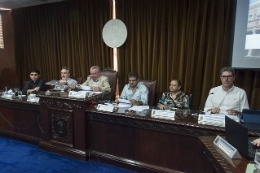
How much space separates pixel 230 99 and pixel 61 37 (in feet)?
11.0

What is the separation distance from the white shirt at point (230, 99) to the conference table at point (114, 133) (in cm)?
42

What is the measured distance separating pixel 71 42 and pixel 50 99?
6.35 ft

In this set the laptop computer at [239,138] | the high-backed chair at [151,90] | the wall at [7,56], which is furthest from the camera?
the wall at [7,56]

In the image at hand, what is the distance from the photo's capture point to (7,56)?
425cm

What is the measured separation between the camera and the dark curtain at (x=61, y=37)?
3283 mm

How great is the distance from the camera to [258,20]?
2086 millimetres

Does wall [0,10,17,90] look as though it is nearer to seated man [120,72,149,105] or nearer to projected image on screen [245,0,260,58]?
seated man [120,72,149,105]

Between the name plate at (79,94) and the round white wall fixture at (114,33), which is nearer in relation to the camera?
the name plate at (79,94)

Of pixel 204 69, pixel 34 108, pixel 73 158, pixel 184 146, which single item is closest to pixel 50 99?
pixel 34 108

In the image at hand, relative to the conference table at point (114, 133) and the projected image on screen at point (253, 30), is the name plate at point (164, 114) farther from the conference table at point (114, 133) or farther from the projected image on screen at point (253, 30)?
the projected image on screen at point (253, 30)

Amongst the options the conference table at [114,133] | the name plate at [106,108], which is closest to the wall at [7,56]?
the conference table at [114,133]

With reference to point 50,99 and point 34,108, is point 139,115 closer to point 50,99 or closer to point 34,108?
point 50,99

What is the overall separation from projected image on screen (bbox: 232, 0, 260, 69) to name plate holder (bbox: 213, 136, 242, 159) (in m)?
1.67

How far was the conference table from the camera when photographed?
58.5 inches
